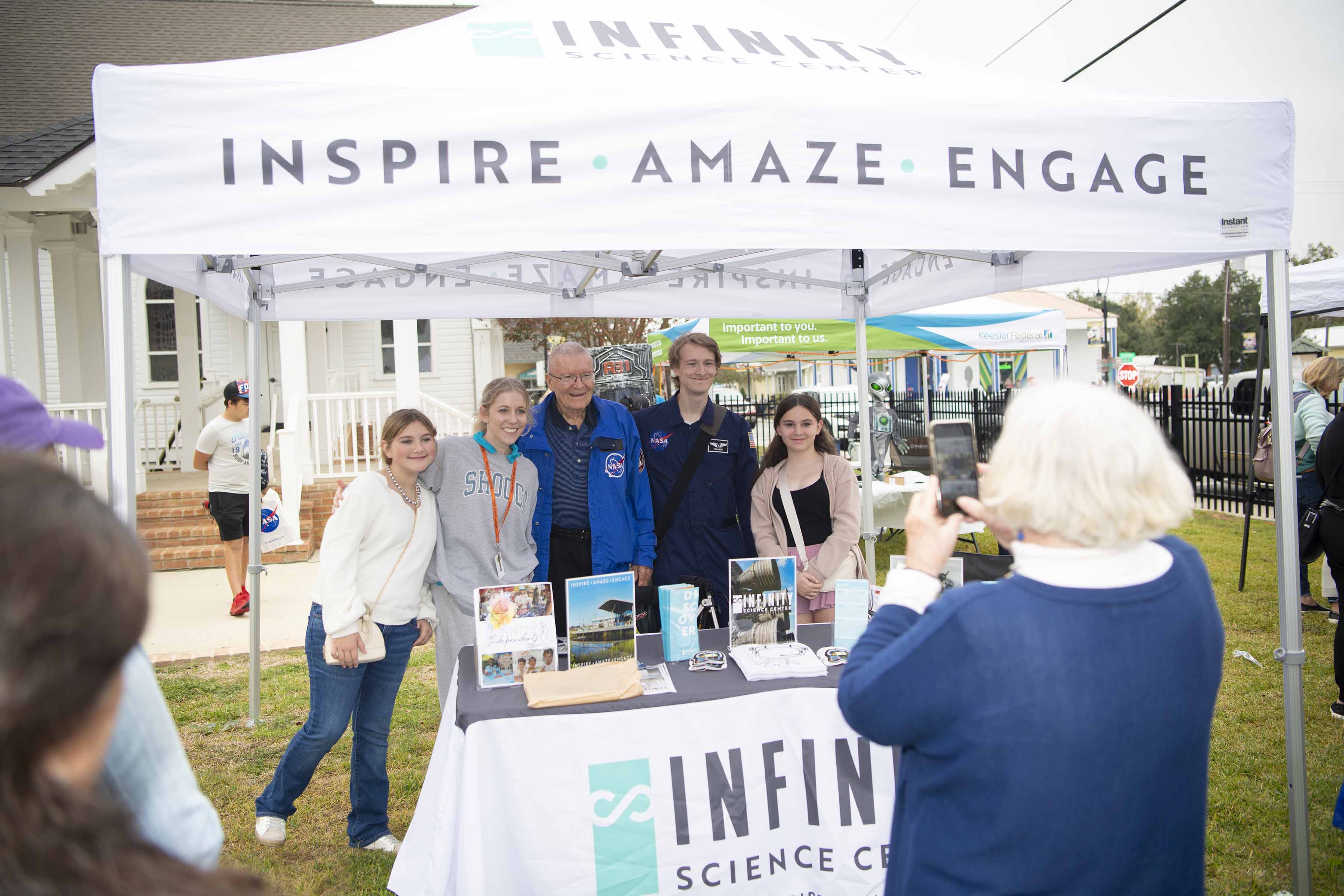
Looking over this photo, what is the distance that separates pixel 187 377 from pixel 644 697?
10905 mm

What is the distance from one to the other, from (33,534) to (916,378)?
43.5 meters

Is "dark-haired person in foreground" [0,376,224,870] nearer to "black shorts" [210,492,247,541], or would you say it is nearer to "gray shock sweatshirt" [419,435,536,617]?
"gray shock sweatshirt" [419,435,536,617]

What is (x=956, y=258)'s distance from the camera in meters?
3.94

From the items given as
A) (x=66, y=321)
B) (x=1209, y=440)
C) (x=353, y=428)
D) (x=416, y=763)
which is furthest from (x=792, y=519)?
(x=1209, y=440)

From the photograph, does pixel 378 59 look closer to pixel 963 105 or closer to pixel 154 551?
pixel 963 105

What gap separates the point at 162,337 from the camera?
13.2 metres

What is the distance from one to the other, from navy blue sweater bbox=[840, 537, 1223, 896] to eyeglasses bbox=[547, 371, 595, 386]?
7.60 feet

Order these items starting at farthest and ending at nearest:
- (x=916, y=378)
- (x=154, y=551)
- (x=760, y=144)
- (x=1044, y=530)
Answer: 1. (x=916, y=378)
2. (x=154, y=551)
3. (x=760, y=144)
4. (x=1044, y=530)

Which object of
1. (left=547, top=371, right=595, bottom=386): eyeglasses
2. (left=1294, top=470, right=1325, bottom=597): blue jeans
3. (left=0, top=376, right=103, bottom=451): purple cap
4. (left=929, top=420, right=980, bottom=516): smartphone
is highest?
(left=547, top=371, right=595, bottom=386): eyeglasses

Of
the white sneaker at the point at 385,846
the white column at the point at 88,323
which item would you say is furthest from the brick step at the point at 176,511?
the white sneaker at the point at 385,846

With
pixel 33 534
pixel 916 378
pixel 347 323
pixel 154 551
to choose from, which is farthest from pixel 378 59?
pixel 916 378

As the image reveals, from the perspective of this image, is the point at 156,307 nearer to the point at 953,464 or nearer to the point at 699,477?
the point at 699,477

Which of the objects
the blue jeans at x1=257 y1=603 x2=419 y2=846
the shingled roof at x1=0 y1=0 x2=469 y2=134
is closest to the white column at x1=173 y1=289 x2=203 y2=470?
the shingled roof at x1=0 y1=0 x2=469 y2=134

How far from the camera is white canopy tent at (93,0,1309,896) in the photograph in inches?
84.0
